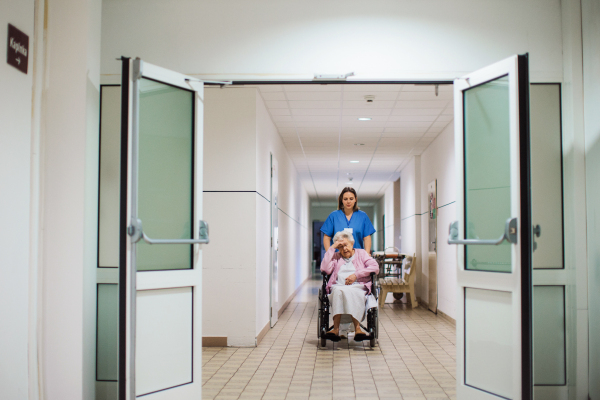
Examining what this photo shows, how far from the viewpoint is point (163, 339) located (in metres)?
3.12

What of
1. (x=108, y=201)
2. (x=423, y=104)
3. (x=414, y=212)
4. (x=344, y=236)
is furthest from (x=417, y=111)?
(x=108, y=201)

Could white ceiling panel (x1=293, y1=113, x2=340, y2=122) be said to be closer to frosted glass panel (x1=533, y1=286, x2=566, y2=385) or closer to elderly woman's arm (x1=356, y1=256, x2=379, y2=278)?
elderly woman's arm (x1=356, y1=256, x2=379, y2=278)

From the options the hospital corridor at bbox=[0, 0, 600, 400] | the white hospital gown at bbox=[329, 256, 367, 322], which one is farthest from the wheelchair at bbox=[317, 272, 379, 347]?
the hospital corridor at bbox=[0, 0, 600, 400]

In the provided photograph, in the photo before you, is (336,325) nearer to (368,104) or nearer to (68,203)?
(368,104)

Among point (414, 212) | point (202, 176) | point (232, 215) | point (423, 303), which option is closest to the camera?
point (202, 176)

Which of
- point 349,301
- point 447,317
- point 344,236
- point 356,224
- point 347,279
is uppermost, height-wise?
point 356,224

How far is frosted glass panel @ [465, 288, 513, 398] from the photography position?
116 inches

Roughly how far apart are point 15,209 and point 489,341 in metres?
2.85

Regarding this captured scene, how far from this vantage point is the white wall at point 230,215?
5668mm

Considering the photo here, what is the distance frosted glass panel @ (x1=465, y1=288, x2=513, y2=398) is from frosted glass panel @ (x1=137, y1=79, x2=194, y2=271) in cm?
179

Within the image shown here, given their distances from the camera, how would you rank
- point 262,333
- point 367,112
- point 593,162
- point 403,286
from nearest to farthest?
point 593,162
point 262,333
point 367,112
point 403,286

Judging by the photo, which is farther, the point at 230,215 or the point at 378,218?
the point at 378,218

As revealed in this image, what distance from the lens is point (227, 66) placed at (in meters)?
3.59

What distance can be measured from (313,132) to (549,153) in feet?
16.9
